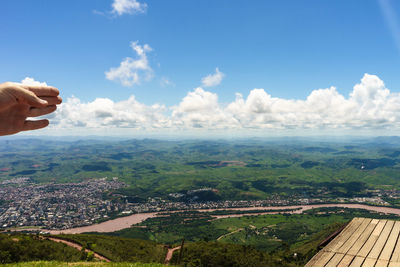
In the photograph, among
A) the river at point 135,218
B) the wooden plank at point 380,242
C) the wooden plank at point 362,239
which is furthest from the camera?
the river at point 135,218

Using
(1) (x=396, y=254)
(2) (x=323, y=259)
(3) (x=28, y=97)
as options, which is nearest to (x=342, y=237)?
(1) (x=396, y=254)

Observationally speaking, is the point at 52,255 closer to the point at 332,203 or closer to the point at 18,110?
the point at 18,110

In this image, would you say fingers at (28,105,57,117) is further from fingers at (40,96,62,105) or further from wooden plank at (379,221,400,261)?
wooden plank at (379,221,400,261)

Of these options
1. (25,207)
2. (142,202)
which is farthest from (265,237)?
(25,207)

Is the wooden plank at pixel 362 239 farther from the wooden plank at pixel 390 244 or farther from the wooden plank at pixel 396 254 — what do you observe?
the wooden plank at pixel 396 254

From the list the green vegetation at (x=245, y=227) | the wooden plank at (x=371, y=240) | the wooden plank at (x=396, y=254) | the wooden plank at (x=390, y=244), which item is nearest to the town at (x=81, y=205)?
the green vegetation at (x=245, y=227)

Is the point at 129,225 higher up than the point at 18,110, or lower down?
lower down
